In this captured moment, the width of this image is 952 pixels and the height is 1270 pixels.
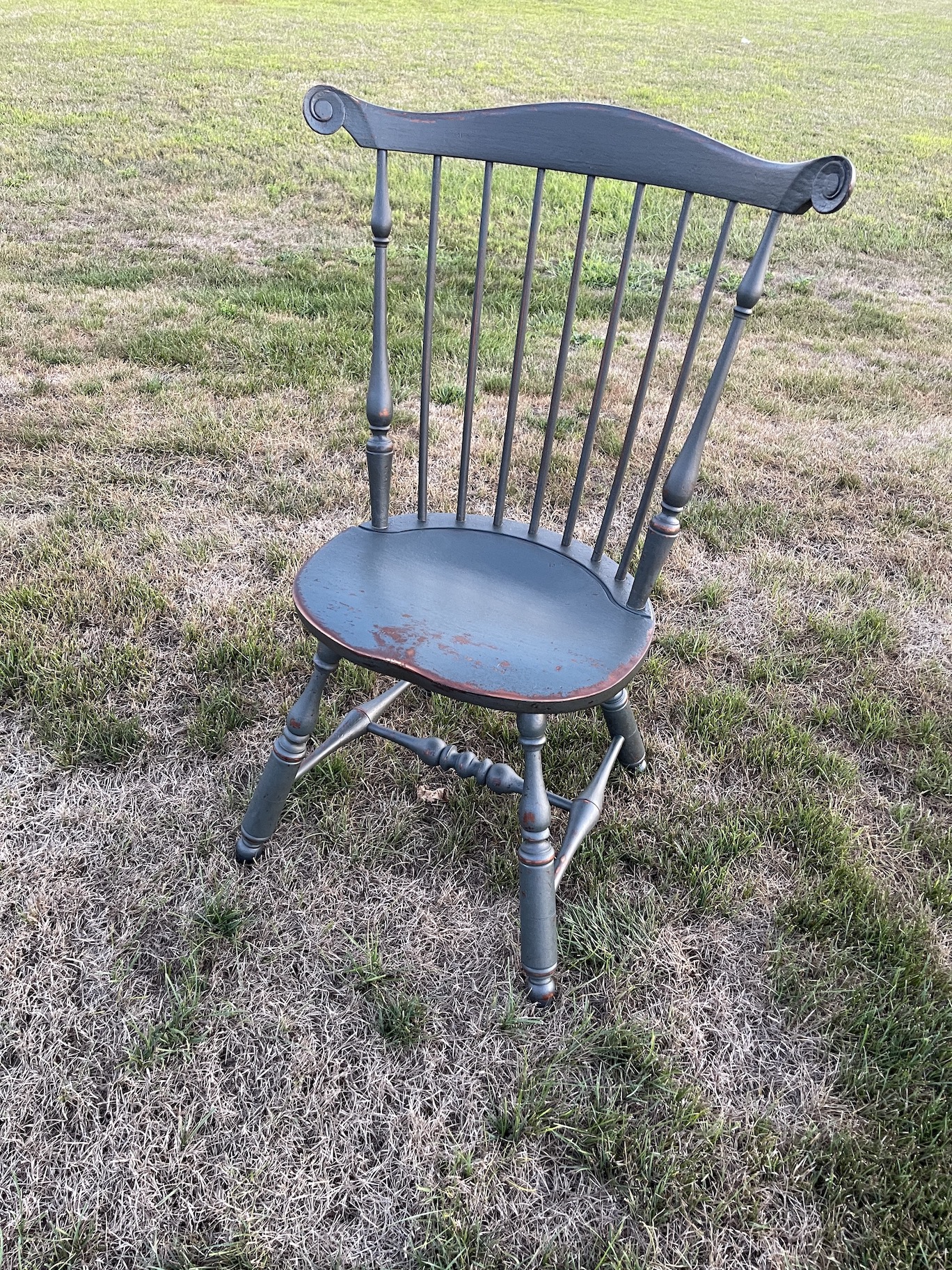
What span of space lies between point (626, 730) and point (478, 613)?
57 cm

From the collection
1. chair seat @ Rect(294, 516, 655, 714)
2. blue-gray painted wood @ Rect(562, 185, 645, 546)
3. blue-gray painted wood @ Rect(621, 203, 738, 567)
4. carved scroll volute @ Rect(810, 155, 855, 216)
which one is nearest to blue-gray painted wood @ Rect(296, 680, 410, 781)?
chair seat @ Rect(294, 516, 655, 714)

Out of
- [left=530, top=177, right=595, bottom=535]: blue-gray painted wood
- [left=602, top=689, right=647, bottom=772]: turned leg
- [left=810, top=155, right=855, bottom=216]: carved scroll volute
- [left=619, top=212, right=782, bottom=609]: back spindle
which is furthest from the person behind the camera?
[left=602, top=689, right=647, bottom=772]: turned leg

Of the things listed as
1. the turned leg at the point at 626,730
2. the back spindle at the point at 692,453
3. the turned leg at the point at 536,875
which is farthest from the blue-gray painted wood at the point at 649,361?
the turned leg at the point at 536,875

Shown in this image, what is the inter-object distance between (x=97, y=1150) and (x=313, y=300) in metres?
4.25

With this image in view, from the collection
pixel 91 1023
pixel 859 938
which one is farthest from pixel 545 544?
pixel 91 1023

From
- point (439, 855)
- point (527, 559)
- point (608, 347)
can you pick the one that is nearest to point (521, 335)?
point (608, 347)

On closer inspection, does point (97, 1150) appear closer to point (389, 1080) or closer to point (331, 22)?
point (389, 1080)

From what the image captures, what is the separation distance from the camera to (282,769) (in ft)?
5.92

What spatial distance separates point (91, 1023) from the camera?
1604mm

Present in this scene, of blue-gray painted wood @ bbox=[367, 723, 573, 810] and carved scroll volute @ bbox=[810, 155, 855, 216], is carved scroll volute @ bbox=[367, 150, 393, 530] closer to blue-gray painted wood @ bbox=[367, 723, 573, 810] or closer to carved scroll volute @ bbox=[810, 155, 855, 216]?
blue-gray painted wood @ bbox=[367, 723, 573, 810]

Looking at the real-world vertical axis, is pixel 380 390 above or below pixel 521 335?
below

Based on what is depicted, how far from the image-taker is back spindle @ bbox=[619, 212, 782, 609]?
1312 millimetres

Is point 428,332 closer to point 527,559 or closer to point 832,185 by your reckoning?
point 527,559

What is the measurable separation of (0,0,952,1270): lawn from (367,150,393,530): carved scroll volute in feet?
2.25
